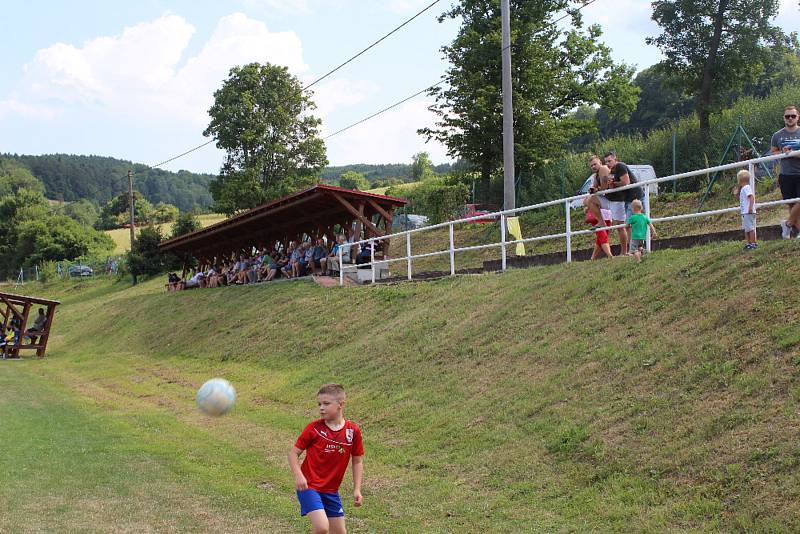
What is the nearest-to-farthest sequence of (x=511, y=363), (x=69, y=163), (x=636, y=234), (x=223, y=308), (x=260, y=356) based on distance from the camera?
(x=511, y=363), (x=636, y=234), (x=260, y=356), (x=223, y=308), (x=69, y=163)

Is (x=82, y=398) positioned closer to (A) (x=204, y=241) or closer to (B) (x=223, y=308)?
(B) (x=223, y=308)

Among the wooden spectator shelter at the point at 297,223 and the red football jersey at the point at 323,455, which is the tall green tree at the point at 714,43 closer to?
the wooden spectator shelter at the point at 297,223

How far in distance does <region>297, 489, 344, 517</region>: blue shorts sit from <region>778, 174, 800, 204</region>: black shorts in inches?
337

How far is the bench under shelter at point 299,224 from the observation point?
2688 cm

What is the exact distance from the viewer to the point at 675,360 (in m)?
9.61

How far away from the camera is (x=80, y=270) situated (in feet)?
256

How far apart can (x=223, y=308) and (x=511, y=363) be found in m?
18.3

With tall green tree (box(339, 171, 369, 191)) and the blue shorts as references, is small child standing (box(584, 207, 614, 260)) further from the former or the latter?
tall green tree (box(339, 171, 369, 191))

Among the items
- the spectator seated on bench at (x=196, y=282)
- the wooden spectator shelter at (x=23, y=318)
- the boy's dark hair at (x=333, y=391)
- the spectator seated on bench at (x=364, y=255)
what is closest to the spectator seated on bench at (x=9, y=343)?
the wooden spectator shelter at (x=23, y=318)

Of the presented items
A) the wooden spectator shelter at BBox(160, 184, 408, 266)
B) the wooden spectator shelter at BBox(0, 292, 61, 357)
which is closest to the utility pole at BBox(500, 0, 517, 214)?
the wooden spectator shelter at BBox(160, 184, 408, 266)

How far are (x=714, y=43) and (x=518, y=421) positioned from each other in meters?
25.9

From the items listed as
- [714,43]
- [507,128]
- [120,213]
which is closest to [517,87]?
[714,43]

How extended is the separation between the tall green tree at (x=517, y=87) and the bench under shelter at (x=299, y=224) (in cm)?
588

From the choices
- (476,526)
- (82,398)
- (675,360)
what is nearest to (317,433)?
(476,526)
